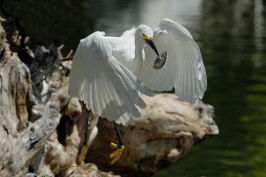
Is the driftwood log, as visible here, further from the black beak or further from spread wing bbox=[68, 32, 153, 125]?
the black beak

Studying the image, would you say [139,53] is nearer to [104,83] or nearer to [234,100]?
[104,83]

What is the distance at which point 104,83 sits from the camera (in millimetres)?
5930

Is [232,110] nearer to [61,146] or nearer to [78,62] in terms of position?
[61,146]

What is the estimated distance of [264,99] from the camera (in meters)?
13.8

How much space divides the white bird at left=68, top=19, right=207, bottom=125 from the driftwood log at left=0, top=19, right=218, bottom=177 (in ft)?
1.55

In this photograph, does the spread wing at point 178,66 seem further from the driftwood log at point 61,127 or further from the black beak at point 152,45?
the driftwood log at point 61,127

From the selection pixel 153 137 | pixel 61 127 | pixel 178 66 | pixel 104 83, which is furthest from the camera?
pixel 153 137

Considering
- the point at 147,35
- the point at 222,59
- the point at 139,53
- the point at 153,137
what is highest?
the point at 147,35

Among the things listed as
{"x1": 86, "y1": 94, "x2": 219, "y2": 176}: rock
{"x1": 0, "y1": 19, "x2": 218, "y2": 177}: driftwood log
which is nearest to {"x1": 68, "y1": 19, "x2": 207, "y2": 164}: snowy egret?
{"x1": 0, "y1": 19, "x2": 218, "y2": 177}: driftwood log

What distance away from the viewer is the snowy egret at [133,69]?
584 centimetres

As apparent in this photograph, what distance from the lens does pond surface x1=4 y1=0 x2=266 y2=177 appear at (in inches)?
455

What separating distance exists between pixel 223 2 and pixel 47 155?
23.6 metres

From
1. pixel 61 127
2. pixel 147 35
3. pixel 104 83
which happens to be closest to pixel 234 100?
pixel 61 127

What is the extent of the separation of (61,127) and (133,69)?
4.04 ft
